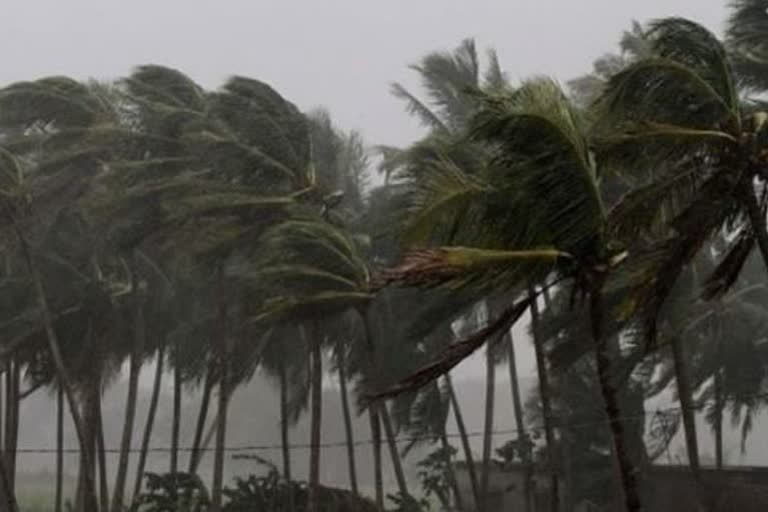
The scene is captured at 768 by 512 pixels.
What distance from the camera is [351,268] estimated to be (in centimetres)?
1528

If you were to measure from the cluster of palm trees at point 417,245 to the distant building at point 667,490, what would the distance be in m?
0.60

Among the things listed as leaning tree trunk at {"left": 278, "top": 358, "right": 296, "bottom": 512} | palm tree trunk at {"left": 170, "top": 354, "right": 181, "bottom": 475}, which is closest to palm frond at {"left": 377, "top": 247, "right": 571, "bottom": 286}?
leaning tree trunk at {"left": 278, "top": 358, "right": 296, "bottom": 512}

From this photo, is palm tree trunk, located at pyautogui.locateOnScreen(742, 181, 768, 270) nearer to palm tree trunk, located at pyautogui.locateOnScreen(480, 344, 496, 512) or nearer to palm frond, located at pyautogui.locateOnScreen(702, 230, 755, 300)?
palm frond, located at pyautogui.locateOnScreen(702, 230, 755, 300)

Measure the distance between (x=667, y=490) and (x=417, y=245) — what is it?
1304 cm

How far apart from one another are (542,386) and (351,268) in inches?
148

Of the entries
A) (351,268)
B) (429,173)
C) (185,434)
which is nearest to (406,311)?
(351,268)

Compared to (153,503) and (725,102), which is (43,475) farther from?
(725,102)

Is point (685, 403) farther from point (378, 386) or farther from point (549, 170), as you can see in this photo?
point (549, 170)

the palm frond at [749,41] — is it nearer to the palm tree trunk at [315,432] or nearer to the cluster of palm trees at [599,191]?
the cluster of palm trees at [599,191]

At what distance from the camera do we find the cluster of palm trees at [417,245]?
9.06m

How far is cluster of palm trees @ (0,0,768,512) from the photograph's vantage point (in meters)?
9.06

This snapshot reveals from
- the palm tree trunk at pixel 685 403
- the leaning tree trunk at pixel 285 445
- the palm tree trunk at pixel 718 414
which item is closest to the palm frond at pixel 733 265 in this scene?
the palm tree trunk at pixel 685 403

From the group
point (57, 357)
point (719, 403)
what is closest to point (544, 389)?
point (719, 403)

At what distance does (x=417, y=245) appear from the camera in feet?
30.2
